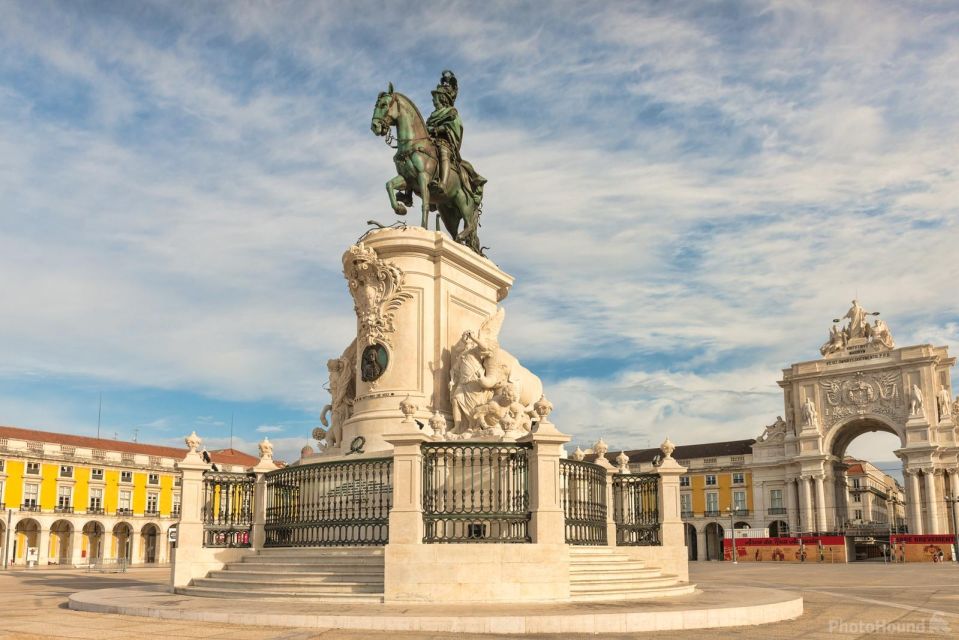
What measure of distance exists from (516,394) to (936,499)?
2747 inches

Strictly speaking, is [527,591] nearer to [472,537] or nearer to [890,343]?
[472,537]

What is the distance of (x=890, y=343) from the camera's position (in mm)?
82750

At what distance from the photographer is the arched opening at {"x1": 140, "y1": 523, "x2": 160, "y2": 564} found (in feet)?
247

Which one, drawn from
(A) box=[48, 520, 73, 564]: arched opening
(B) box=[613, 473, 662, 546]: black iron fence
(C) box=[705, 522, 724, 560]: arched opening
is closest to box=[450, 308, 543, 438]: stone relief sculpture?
(B) box=[613, 473, 662, 546]: black iron fence

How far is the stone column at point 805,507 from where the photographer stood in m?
79.4

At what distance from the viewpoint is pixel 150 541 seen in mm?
77438

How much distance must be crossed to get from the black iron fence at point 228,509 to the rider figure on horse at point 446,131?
24.0 feet

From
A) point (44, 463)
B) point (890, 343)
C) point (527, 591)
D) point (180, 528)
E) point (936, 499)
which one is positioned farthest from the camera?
point (890, 343)

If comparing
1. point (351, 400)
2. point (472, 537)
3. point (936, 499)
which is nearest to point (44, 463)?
point (351, 400)

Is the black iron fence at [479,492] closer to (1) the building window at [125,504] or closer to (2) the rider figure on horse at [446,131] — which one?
(2) the rider figure on horse at [446,131]

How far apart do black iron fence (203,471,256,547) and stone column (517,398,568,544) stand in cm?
605

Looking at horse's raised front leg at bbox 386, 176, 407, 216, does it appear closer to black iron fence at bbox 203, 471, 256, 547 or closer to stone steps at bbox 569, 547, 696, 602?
black iron fence at bbox 203, 471, 256, 547

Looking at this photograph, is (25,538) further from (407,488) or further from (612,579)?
(612,579)

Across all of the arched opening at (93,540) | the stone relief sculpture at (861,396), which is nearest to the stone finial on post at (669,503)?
the arched opening at (93,540)
